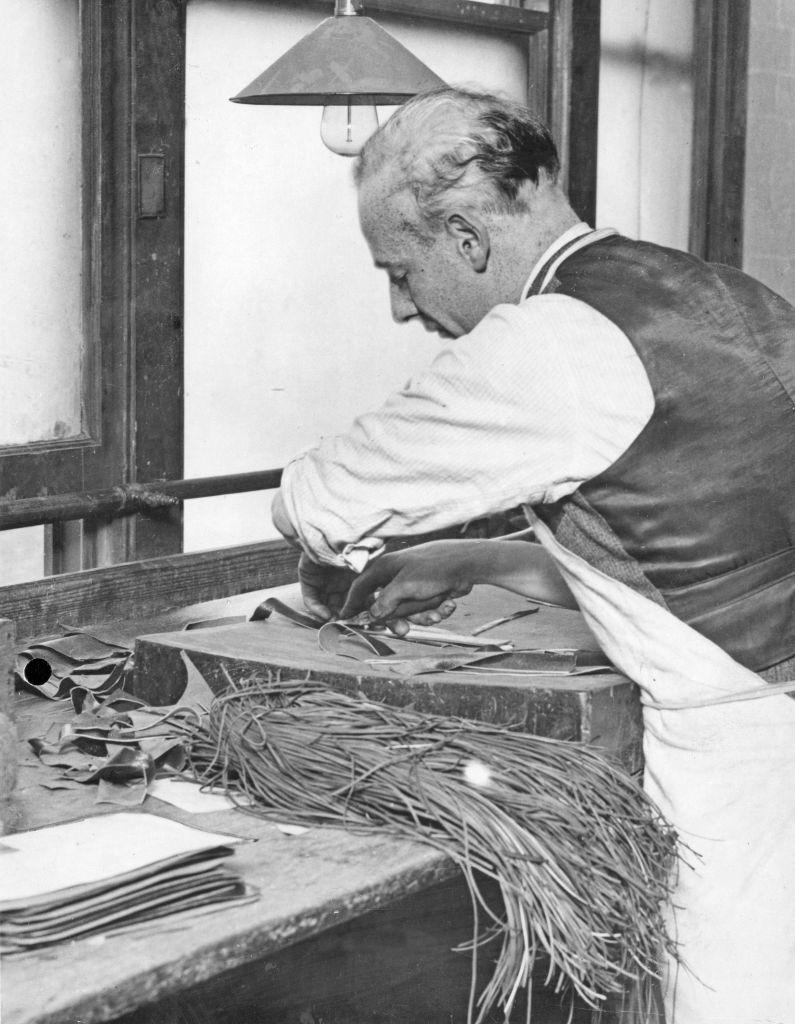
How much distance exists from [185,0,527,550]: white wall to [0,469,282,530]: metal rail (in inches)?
3.3

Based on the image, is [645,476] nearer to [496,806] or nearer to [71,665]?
[496,806]

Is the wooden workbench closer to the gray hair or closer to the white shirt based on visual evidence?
the white shirt

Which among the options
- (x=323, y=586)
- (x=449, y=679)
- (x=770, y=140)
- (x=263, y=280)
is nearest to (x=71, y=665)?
(x=323, y=586)

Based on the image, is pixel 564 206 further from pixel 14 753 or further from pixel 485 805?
pixel 14 753

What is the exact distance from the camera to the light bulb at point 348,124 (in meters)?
2.83

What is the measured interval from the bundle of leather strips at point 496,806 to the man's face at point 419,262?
2.00 ft

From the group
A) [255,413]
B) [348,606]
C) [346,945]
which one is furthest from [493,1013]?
[255,413]

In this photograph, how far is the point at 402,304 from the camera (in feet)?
7.15

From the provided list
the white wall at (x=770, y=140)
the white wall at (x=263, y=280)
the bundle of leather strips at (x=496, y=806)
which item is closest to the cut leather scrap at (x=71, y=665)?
the bundle of leather strips at (x=496, y=806)

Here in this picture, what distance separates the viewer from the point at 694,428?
1862 millimetres

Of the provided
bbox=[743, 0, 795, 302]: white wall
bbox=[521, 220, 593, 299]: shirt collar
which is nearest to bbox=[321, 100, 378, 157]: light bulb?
bbox=[521, 220, 593, 299]: shirt collar

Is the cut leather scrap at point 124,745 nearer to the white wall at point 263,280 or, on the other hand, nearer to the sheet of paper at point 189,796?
the sheet of paper at point 189,796

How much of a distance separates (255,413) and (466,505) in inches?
78.7

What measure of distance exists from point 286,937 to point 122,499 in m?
2.07
